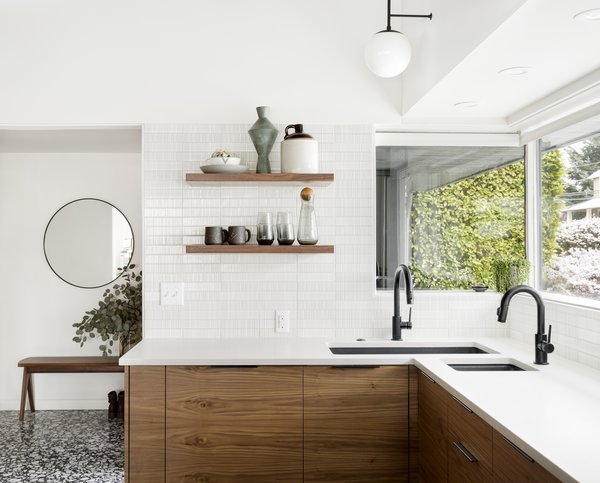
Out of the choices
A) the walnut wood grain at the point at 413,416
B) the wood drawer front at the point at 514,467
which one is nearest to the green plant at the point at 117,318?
the walnut wood grain at the point at 413,416

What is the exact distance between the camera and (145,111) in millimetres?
2934

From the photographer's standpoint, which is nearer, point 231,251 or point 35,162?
point 231,251

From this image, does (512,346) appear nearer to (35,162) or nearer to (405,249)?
(405,249)

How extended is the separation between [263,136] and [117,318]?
176cm

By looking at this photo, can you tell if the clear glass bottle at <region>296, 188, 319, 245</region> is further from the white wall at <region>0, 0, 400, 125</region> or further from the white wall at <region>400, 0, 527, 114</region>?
the white wall at <region>400, 0, 527, 114</region>

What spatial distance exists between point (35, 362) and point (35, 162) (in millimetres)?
1465

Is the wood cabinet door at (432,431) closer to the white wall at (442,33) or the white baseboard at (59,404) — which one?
the white wall at (442,33)

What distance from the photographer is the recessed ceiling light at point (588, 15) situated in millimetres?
1594

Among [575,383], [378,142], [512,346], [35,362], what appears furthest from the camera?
[35,362]

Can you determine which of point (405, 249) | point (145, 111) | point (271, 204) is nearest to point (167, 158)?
point (145, 111)

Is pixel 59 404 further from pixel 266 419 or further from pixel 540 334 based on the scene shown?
pixel 540 334

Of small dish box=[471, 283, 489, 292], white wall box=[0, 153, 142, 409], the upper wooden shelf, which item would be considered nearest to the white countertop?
small dish box=[471, 283, 489, 292]

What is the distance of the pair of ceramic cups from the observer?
2.80 meters

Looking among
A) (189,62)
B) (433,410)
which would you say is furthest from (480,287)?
(189,62)
